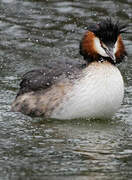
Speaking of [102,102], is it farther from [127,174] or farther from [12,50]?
[12,50]

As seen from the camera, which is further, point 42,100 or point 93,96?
point 42,100

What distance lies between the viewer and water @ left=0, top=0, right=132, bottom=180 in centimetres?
849

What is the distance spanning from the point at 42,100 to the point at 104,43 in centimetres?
131

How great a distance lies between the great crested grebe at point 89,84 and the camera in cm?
1058

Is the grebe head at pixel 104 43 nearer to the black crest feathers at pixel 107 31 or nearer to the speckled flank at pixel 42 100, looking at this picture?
the black crest feathers at pixel 107 31

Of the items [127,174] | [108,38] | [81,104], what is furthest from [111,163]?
A: [108,38]

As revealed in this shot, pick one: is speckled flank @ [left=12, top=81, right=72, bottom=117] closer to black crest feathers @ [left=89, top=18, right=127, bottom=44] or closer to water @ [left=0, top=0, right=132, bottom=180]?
water @ [left=0, top=0, right=132, bottom=180]

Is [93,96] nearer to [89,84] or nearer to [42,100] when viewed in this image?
[89,84]

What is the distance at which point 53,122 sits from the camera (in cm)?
1087

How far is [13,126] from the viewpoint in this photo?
10625 mm

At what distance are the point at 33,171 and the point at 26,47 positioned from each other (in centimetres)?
733

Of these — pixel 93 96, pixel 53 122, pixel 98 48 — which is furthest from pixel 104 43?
pixel 53 122

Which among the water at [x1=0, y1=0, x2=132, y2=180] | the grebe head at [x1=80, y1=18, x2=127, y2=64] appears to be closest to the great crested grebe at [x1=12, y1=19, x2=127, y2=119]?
the grebe head at [x1=80, y1=18, x2=127, y2=64]

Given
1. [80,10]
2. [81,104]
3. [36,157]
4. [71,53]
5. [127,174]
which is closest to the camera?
[127,174]
